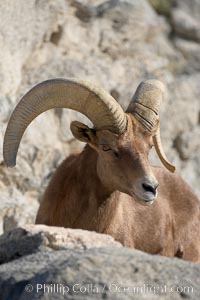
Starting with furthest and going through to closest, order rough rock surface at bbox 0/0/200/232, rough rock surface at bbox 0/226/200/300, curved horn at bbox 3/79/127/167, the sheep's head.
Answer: rough rock surface at bbox 0/0/200/232 → curved horn at bbox 3/79/127/167 → the sheep's head → rough rock surface at bbox 0/226/200/300

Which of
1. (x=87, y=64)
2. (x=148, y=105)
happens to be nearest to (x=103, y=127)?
(x=148, y=105)

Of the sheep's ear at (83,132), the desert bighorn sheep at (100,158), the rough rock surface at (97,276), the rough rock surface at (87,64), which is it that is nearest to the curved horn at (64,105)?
the desert bighorn sheep at (100,158)

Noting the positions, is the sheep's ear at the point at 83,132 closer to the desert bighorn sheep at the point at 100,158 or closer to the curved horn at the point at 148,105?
the desert bighorn sheep at the point at 100,158

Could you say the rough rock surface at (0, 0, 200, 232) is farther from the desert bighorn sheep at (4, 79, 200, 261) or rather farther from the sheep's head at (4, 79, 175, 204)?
the sheep's head at (4, 79, 175, 204)

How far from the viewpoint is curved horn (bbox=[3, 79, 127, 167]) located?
13.5 meters

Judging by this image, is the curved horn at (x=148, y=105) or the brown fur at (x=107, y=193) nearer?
the brown fur at (x=107, y=193)

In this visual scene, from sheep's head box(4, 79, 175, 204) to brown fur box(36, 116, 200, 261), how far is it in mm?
12

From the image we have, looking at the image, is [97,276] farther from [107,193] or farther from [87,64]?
[87,64]

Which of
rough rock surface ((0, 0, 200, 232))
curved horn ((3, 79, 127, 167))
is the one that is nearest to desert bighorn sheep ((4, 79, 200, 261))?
curved horn ((3, 79, 127, 167))

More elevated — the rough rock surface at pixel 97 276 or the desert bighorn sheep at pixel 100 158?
the rough rock surface at pixel 97 276

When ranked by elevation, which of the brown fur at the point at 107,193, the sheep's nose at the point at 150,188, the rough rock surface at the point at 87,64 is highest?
the sheep's nose at the point at 150,188

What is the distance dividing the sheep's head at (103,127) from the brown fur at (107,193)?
0.01 meters

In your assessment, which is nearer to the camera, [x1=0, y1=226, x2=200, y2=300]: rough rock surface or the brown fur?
[x1=0, y1=226, x2=200, y2=300]: rough rock surface

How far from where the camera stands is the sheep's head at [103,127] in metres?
13.4
